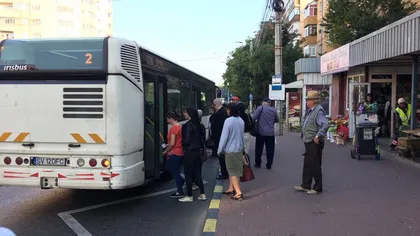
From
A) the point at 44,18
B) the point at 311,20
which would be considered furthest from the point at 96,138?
the point at 44,18

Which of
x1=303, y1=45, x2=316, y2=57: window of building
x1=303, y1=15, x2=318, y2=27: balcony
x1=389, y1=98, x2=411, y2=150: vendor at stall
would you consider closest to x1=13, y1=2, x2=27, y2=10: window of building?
x1=303, y1=15, x2=318, y2=27: balcony

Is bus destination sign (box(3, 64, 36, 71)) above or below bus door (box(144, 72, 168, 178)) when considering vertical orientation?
above

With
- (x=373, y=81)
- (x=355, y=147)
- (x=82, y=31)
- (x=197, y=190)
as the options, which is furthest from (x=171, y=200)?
(x=82, y=31)

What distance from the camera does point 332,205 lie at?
6.56m

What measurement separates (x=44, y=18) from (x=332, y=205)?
85974 mm

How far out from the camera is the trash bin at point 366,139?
11020 millimetres

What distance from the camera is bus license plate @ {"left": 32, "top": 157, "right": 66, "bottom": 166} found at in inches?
235

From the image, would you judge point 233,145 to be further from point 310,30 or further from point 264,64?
point 310,30

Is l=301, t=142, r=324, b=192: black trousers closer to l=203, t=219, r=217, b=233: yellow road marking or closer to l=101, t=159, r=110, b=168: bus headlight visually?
l=203, t=219, r=217, b=233: yellow road marking

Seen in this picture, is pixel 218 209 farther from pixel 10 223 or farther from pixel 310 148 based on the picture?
pixel 10 223

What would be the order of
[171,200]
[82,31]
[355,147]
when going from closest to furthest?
[171,200] < [355,147] < [82,31]

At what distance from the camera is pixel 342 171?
31.5 ft

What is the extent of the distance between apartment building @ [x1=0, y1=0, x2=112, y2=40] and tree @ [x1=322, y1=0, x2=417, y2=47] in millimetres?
65023

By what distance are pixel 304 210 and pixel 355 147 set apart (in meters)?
5.65
